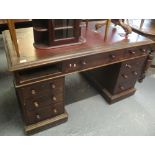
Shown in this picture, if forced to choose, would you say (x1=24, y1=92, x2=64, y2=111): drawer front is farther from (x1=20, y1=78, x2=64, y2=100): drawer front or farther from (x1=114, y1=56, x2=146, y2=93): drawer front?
(x1=114, y1=56, x2=146, y2=93): drawer front

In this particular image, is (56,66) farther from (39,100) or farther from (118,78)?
(118,78)

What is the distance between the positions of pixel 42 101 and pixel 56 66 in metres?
0.32

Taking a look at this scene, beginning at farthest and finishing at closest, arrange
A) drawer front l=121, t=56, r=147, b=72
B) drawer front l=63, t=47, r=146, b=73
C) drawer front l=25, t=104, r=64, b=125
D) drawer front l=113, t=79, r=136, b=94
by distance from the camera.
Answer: drawer front l=113, t=79, r=136, b=94 → drawer front l=121, t=56, r=147, b=72 → drawer front l=25, t=104, r=64, b=125 → drawer front l=63, t=47, r=146, b=73

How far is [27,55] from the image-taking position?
113 cm

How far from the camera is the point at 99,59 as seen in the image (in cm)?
138

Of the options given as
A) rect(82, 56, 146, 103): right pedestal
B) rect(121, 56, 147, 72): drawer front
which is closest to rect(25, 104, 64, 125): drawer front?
rect(82, 56, 146, 103): right pedestal

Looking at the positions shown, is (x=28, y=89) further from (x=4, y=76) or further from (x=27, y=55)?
(x=4, y=76)

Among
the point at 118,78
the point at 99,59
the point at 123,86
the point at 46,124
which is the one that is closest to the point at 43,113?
the point at 46,124

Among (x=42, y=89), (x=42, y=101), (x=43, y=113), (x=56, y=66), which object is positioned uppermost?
(x=56, y=66)

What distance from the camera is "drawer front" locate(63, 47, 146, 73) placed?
126cm

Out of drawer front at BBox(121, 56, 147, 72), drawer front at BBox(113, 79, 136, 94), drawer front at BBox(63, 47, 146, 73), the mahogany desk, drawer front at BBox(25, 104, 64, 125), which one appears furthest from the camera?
drawer front at BBox(113, 79, 136, 94)

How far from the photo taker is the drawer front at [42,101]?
4.20ft

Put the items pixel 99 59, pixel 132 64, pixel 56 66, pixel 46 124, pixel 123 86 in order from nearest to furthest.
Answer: pixel 56 66
pixel 99 59
pixel 46 124
pixel 132 64
pixel 123 86
